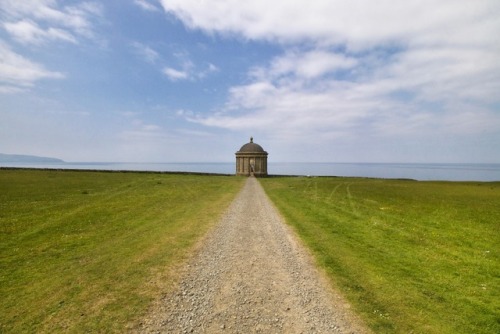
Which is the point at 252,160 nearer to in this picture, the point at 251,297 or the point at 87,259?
the point at 87,259

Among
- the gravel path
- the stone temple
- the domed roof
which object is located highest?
the domed roof

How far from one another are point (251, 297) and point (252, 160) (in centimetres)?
5640

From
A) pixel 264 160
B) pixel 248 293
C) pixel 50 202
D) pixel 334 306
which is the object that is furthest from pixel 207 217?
pixel 264 160

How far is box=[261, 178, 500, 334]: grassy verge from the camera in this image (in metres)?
8.03

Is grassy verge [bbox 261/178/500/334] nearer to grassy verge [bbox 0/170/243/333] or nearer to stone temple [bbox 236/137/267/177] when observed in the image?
grassy verge [bbox 0/170/243/333]

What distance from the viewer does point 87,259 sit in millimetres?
12031

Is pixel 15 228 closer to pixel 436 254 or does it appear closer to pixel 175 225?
pixel 175 225

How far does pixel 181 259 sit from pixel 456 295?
9.99 metres

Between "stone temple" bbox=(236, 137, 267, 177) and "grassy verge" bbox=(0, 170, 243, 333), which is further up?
"stone temple" bbox=(236, 137, 267, 177)

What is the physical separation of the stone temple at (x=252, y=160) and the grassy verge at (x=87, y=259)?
4139cm

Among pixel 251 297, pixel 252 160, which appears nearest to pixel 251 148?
pixel 252 160

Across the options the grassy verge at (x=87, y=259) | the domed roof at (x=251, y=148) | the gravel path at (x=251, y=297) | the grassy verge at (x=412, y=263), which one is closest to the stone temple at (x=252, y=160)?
the domed roof at (x=251, y=148)

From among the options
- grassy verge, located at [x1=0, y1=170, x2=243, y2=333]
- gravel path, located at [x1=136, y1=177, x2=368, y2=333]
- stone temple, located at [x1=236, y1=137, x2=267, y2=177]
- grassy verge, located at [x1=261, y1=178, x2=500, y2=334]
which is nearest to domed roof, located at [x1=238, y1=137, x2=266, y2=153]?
stone temple, located at [x1=236, y1=137, x2=267, y2=177]

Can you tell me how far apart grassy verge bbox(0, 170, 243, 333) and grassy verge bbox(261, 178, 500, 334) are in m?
6.34
